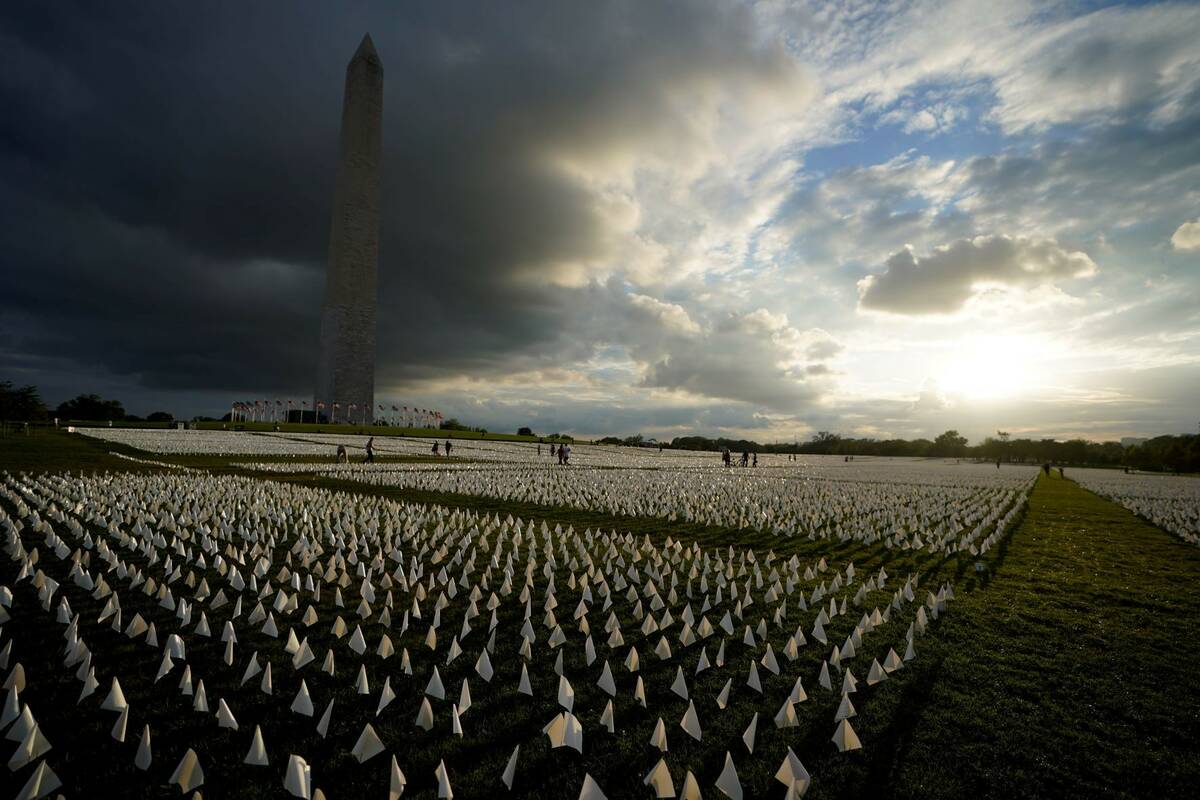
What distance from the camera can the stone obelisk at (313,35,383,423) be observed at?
67125 mm

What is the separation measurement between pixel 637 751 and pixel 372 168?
252ft

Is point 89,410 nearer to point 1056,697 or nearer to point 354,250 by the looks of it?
point 354,250

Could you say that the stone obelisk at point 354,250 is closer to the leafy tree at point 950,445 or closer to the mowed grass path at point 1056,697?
the mowed grass path at point 1056,697

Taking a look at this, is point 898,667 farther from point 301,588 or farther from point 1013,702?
point 301,588

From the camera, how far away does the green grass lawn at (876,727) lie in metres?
Answer: 4.19

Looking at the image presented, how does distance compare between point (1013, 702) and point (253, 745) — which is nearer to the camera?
point (253, 745)

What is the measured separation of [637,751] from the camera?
14.9 ft

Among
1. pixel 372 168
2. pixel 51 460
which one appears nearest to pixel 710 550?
pixel 51 460

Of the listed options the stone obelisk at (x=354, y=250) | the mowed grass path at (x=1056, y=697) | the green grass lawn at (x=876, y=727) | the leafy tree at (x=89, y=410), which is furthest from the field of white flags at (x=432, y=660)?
the leafy tree at (x=89, y=410)

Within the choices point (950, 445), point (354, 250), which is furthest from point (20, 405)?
point (950, 445)

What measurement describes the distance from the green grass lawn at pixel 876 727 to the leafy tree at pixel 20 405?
70.3m

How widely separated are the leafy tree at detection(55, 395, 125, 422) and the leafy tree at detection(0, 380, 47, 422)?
35.4 meters

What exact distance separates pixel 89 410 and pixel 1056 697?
132 meters

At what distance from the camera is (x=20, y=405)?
201 ft
